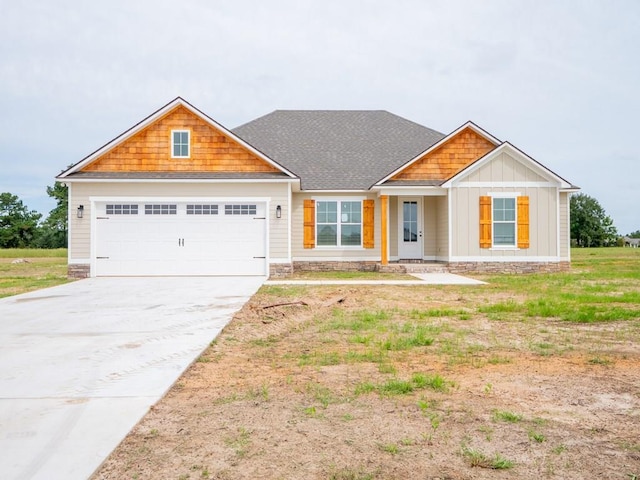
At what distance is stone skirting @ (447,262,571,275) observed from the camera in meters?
17.4

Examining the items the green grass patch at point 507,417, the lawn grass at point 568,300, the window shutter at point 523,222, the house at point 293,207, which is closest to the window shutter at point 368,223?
the house at point 293,207

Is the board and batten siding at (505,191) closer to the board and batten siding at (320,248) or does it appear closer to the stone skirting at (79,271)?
the board and batten siding at (320,248)

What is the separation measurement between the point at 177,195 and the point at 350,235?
21.8 feet

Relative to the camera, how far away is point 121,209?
16.4 m

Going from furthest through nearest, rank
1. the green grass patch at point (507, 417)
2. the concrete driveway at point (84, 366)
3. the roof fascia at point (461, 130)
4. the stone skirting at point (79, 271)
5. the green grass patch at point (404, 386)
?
the roof fascia at point (461, 130) < the stone skirting at point (79, 271) < the green grass patch at point (404, 386) < the green grass patch at point (507, 417) < the concrete driveway at point (84, 366)

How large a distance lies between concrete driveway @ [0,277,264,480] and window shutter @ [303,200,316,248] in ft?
26.9

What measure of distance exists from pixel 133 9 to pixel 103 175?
5.32m

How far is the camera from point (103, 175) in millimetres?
16359

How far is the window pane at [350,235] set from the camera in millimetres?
18953

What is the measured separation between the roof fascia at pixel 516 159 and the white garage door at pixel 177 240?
711cm

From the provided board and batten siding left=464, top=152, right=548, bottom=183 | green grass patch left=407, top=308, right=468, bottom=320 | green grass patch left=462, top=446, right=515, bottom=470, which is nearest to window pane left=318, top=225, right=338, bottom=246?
board and batten siding left=464, top=152, right=548, bottom=183

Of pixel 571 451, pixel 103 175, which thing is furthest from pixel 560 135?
pixel 571 451

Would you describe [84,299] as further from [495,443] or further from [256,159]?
[495,443]

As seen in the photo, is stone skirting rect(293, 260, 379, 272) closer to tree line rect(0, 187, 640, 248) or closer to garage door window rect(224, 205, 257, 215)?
garage door window rect(224, 205, 257, 215)
